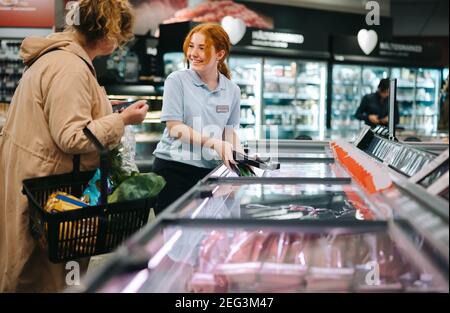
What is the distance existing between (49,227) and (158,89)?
604cm

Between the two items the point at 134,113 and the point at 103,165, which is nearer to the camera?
the point at 103,165

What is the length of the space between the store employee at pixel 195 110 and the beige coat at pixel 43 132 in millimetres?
613

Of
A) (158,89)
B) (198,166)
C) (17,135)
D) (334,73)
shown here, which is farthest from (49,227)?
(334,73)

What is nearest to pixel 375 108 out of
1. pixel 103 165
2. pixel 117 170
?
pixel 117 170

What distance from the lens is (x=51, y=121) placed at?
222 cm

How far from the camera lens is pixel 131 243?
1135 millimetres

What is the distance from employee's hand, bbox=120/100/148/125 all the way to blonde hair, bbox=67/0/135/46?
0.29 metres

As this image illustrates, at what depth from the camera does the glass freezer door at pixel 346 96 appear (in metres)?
10.5

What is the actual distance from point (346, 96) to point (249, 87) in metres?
2.24

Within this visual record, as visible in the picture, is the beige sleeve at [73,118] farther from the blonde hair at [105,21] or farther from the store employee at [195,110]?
Result: the store employee at [195,110]

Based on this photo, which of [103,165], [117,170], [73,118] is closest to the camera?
[103,165]

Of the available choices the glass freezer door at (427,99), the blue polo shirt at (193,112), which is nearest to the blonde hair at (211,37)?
the blue polo shirt at (193,112)

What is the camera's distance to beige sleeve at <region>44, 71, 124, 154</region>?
217cm

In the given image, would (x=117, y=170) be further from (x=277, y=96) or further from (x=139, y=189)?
(x=277, y=96)
